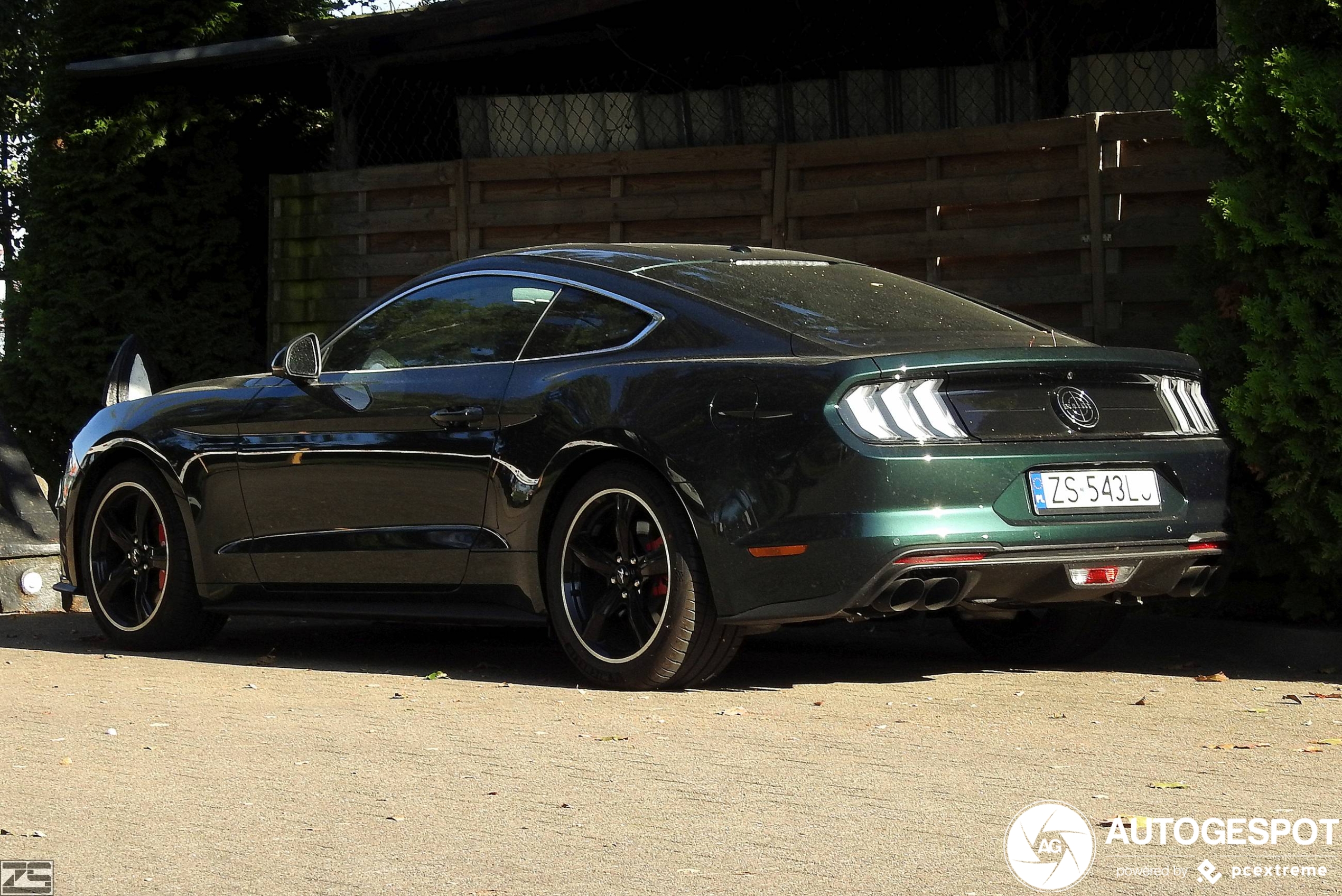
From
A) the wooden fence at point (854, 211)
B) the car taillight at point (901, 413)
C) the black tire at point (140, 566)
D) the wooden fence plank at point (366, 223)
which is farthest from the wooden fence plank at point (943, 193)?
the black tire at point (140, 566)

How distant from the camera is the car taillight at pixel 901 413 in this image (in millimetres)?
5840

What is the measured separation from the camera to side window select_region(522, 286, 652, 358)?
6.62m

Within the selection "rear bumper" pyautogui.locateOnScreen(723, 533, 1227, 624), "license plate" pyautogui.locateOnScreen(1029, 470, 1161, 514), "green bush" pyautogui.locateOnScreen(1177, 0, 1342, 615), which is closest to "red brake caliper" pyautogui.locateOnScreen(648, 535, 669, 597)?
"rear bumper" pyautogui.locateOnScreen(723, 533, 1227, 624)

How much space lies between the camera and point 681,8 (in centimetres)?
1306

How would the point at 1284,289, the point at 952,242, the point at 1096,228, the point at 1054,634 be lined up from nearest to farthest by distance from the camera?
the point at 1284,289
the point at 1054,634
the point at 1096,228
the point at 952,242

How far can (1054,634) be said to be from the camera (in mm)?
7398

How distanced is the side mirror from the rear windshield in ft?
4.80

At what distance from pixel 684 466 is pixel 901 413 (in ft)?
2.37

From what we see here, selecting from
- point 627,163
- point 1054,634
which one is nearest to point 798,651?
point 1054,634

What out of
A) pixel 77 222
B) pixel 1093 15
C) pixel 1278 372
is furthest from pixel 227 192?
pixel 1278 372

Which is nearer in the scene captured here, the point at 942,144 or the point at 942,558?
the point at 942,558

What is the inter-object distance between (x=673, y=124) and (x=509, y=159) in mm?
1076

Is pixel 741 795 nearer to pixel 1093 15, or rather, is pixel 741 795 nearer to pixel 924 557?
pixel 924 557

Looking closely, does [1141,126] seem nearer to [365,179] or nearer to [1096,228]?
[1096,228]
